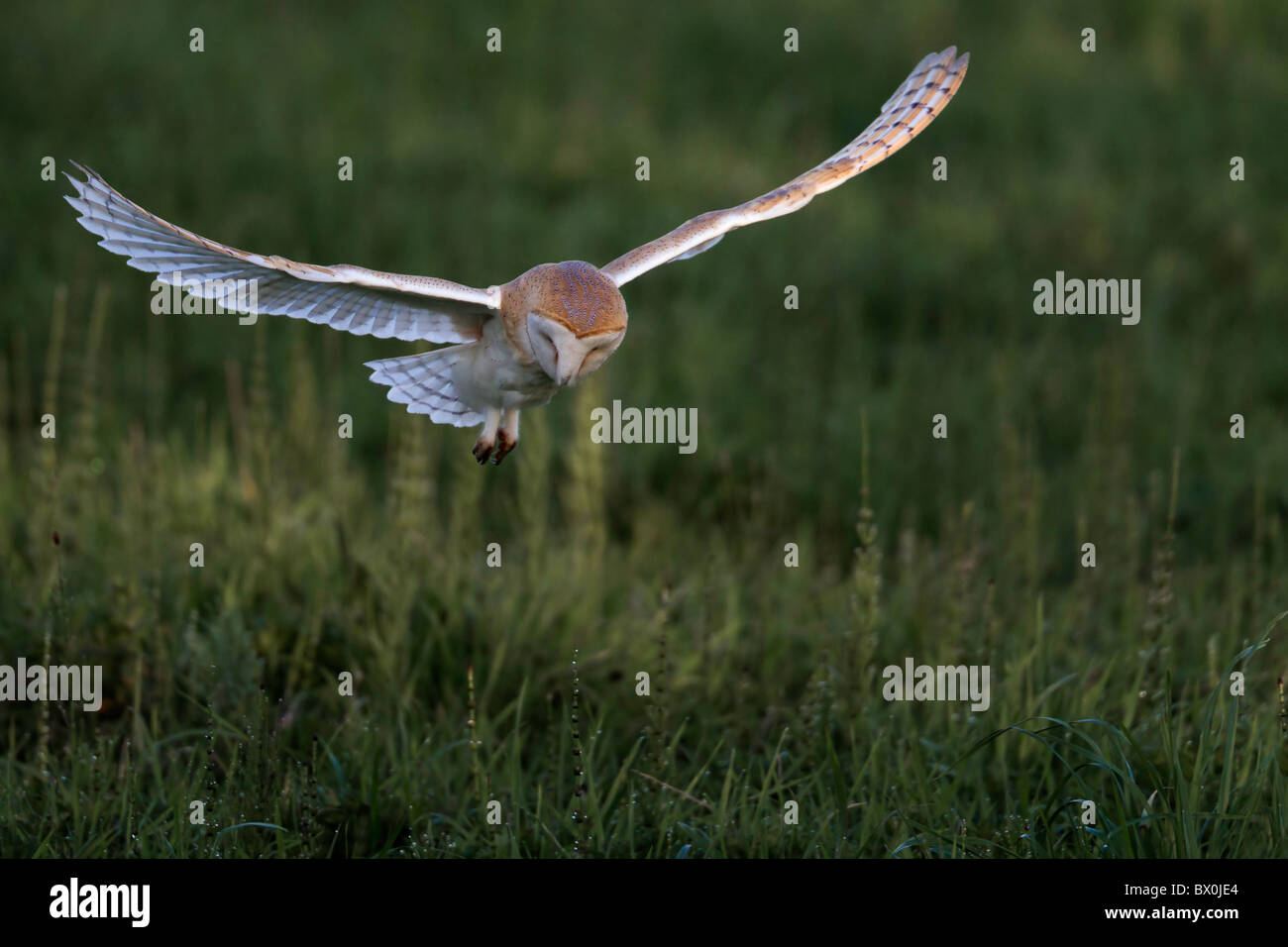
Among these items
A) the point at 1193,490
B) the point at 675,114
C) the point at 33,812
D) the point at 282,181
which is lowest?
the point at 33,812

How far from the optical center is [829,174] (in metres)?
3.19

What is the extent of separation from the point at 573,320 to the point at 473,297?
0.34 meters

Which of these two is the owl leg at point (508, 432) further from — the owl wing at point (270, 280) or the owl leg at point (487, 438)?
the owl wing at point (270, 280)

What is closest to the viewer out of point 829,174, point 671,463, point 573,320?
point 573,320

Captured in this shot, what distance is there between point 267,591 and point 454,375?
2.41 m

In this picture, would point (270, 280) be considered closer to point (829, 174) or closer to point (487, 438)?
point (487, 438)

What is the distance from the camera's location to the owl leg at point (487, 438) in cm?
300

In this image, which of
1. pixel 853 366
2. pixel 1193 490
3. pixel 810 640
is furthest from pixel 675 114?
pixel 810 640

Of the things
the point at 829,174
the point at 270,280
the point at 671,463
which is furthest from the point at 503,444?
the point at 671,463

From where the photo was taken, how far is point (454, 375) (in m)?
3.14

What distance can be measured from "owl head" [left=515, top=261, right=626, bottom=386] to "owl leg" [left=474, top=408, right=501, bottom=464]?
474mm

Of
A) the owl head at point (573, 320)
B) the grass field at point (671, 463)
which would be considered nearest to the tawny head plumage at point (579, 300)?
the owl head at point (573, 320)

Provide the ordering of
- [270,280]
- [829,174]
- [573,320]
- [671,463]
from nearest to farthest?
[573,320]
[270,280]
[829,174]
[671,463]

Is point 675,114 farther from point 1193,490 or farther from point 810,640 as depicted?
point 810,640
